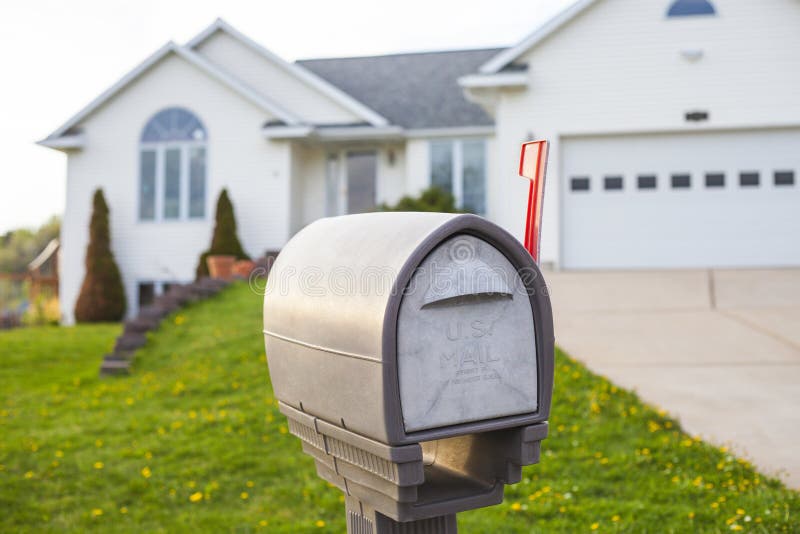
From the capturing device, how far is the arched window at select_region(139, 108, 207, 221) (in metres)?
16.0

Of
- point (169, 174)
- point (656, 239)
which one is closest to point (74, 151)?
point (169, 174)

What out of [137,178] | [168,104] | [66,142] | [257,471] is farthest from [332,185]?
[257,471]

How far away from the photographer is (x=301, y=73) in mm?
16641

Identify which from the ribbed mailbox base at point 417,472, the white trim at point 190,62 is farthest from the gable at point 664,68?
the ribbed mailbox base at point 417,472

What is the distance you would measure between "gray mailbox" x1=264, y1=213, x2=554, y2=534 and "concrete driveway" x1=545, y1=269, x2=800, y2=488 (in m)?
3.11

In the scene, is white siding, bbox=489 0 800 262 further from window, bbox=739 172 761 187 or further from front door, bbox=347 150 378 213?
front door, bbox=347 150 378 213

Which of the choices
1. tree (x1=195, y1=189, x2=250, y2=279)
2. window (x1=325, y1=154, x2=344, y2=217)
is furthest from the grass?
window (x1=325, y1=154, x2=344, y2=217)

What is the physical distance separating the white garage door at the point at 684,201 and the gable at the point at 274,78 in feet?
18.5

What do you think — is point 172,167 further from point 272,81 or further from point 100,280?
point 272,81

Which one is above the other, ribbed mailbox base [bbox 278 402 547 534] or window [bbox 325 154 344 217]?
window [bbox 325 154 344 217]

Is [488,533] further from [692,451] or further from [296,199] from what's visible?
[296,199]

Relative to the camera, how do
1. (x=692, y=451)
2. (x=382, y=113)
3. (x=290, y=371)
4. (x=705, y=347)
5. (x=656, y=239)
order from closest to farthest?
(x=290, y=371), (x=692, y=451), (x=705, y=347), (x=656, y=239), (x=382, y=113)

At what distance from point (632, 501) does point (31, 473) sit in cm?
383

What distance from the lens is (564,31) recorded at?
42.4 feet
